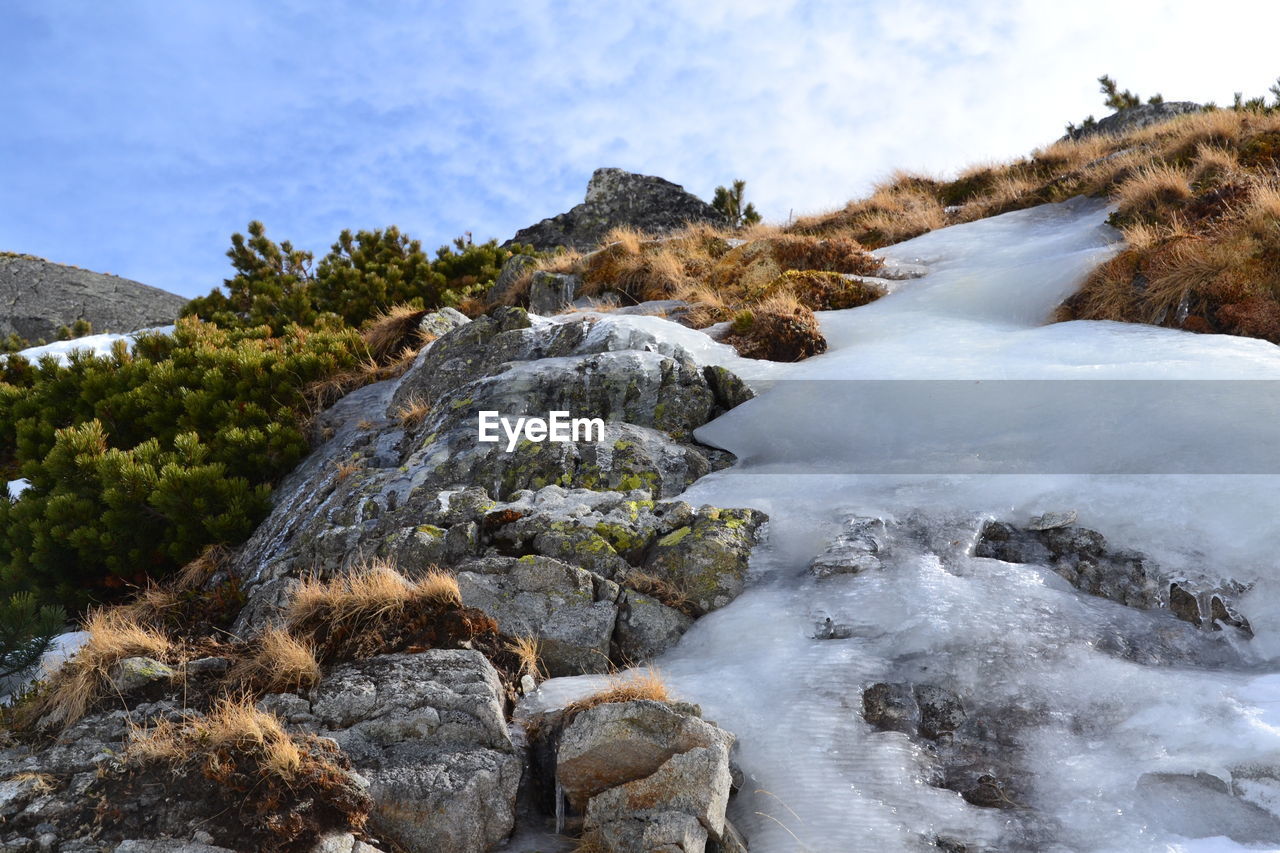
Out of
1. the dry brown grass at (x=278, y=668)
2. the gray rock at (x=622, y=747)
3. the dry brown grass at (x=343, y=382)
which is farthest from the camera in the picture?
the dry brown grass at (x=343, y=382)

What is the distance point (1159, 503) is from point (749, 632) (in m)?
2.68

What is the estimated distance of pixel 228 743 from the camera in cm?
348

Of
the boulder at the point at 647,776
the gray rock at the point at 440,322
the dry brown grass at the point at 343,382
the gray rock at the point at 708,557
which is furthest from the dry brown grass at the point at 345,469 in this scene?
the boulder at the point at 647,776

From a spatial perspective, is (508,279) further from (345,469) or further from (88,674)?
(88,674)

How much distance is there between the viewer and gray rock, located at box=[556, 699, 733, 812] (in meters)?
3.63

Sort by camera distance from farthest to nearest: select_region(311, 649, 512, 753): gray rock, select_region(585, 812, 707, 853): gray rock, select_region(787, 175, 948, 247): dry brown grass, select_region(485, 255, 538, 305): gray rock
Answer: select_region(787, 175, 948, 247): dry brown grass
select_region(485, 255, 538, 305): gray rock
select_region(311, 649, 512, 753): gray rock
select_region(585, 812, 707, 853): gray rock

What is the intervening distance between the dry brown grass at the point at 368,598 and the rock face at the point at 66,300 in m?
28.3

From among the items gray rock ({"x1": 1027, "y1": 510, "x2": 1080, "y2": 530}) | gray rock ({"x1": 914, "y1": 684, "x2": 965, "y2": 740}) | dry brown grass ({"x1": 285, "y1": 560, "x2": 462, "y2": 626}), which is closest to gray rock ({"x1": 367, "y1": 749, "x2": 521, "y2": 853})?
dry brown grass ({"x1": 285, "y1": 560, "x2": 462, "y2": 626})

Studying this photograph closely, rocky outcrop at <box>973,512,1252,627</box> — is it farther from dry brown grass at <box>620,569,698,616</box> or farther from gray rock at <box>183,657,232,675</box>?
gray rock at <box>183,657,232,675</box>

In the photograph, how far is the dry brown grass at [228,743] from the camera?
337cm

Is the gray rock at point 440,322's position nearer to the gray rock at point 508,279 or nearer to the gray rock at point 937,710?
the gray rock at point 508,279

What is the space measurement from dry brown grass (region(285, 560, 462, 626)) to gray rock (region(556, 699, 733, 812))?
1.38m

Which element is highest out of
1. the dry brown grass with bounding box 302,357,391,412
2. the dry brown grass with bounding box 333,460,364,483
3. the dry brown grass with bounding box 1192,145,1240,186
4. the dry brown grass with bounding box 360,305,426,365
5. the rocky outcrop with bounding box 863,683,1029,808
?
the dry brown grass with bounding box 1192,145,1240,186

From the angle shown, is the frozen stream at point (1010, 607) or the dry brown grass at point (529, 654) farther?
the dry brown grass at point (529, 654)
